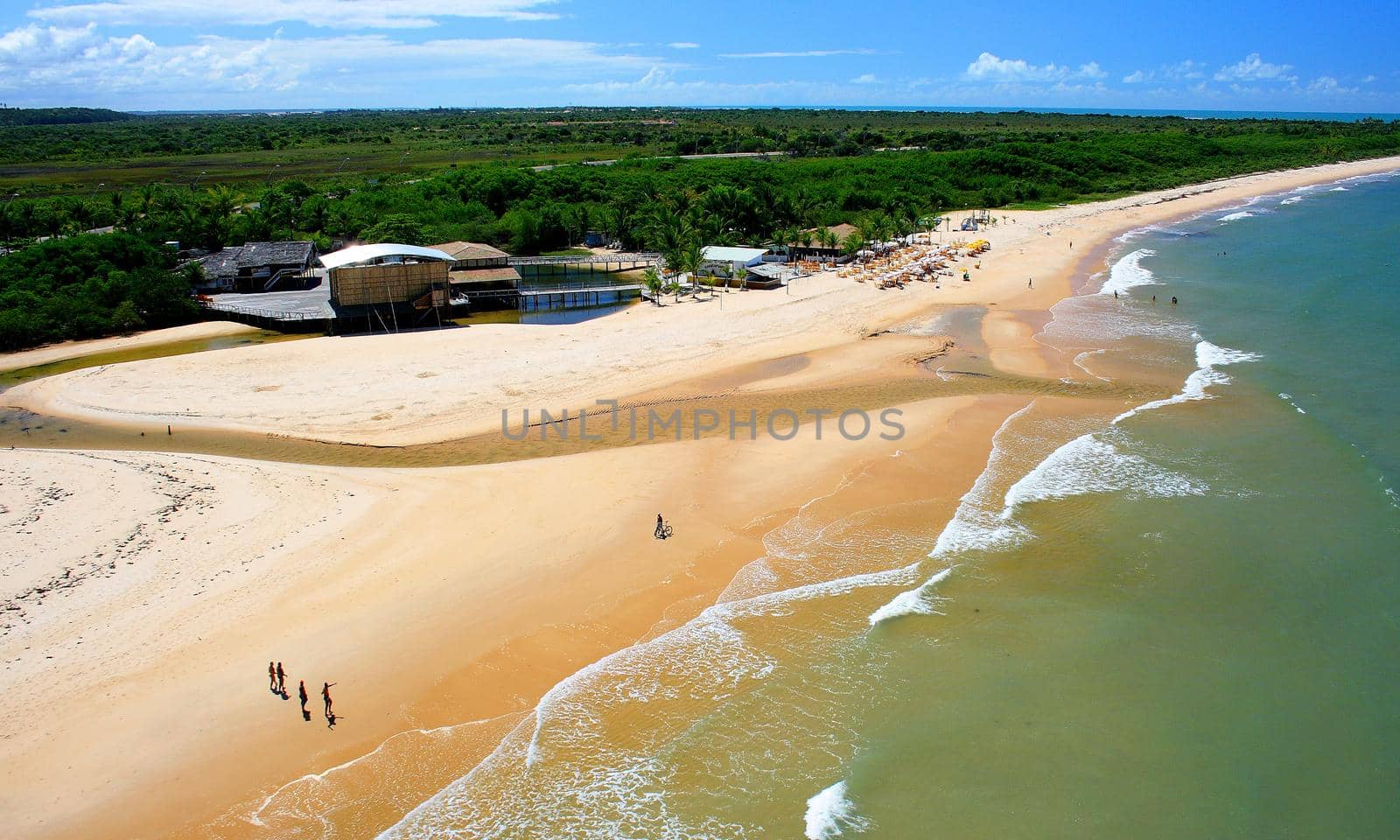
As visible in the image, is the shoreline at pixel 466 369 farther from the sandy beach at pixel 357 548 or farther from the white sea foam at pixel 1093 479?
the white sea foam at pixel 1093 479

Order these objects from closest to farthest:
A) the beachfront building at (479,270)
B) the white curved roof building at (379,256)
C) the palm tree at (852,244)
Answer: the white curved roof building at (379,256) → the beachfront building at (479,270) → the palm tree at (852,244)

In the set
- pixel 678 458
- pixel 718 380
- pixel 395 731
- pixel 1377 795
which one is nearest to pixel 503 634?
pixel 395 731

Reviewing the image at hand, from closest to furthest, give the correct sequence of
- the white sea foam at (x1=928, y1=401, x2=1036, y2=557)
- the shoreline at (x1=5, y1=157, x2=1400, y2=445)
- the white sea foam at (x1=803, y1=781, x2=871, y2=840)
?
the white sea foam at (x1=803, y1=781, x2=871, y2=840) < the white sea foam at (x1=928, y1=401, x2=1036, y2=557) < the shoreline at (x1=5, y1=157, x2=1400, y2=445)

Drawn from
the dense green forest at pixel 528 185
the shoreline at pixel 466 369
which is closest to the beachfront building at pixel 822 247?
the dense green forest at pixel 528 185

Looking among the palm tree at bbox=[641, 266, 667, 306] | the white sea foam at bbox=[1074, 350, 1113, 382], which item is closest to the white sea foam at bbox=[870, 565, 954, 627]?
the white sea foam at bbox=[1074, 350, 1113, 382]

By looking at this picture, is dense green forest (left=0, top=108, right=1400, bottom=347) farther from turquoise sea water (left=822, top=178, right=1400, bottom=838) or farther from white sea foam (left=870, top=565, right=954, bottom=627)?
white sea foam (left=870, top=565, right=954, bottom=627)

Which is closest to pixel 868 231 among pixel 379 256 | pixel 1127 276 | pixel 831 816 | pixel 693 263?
pixel 693 263
